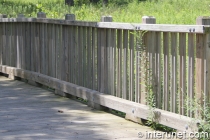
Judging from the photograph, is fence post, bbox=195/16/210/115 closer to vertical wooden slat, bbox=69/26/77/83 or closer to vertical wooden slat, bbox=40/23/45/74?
vertical wooden slat, bbox=69/26/77/83

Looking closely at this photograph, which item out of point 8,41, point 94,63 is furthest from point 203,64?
point 8,41

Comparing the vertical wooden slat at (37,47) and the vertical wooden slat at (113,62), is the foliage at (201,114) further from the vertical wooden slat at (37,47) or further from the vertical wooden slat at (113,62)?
the vertical wooden slat at (37,47)

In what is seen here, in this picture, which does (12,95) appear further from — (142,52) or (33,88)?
(142,52)

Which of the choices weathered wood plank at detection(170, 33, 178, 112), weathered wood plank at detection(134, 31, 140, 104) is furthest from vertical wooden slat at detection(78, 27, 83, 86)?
weathered wood plank at detection(170, 33, 178, 112)

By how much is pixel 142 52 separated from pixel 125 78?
0.65 meters

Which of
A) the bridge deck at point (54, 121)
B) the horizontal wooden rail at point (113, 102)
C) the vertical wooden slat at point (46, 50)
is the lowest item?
the bridge deck at point (54, 121)

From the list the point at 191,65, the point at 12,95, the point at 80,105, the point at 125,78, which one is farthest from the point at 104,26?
the point at 12,95

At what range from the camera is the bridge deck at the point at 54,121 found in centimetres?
681

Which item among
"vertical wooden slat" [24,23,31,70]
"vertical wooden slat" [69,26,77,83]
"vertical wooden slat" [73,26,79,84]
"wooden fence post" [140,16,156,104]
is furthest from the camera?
"vertical wooden slat" [24,23,31,70]

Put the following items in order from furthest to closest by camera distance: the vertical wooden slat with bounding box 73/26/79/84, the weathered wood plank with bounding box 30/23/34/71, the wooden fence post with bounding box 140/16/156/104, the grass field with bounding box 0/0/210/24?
1. the grass field with bounding box 0/0/210/24
2. the weathered wood plank with bounding box 30/23/34/71
3. the vertical wooden slat with bounding box 73/26/79/84
4. the wooden fence post with bounding box 140/16/156/104

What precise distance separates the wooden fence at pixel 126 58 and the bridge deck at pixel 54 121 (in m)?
0.24

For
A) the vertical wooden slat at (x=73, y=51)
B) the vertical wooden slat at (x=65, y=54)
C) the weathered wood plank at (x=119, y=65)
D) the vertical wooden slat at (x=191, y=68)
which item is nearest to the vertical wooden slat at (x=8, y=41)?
the vertical wooden slat at (x=65, y=54)

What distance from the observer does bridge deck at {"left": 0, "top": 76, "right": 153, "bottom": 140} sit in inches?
268

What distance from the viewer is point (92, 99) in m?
8.55
